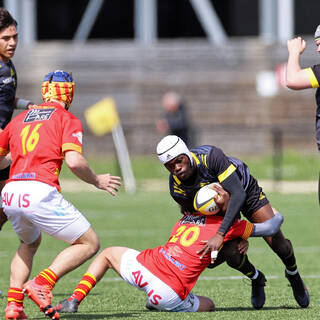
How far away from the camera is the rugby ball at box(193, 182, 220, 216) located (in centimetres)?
678

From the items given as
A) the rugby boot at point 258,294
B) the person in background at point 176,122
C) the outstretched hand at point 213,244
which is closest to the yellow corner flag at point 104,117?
the person in background at point 176,122

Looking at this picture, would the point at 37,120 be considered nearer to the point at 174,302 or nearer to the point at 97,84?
the point at 174,302

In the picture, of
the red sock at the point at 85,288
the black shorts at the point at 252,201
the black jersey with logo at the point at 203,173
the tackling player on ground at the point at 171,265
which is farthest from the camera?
the black shorts at the point at 252,201

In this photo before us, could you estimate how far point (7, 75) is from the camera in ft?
26.5

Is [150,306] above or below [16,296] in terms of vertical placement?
below

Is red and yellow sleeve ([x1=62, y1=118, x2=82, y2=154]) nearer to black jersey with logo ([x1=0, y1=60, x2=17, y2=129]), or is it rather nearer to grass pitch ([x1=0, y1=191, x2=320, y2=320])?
grass pitch ([x1=0, y1=191, x2=320, y2=320])

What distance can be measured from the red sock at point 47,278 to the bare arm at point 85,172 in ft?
2.31

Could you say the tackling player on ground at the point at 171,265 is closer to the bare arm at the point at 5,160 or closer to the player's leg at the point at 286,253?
the player's leg at the point at 286,253

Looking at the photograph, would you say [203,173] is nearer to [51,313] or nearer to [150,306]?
[150,306]

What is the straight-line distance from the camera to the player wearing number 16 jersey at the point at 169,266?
6734mm

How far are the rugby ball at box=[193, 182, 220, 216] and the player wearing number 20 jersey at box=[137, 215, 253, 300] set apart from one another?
0.16 m

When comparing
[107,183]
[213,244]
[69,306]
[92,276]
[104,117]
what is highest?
[107,183]

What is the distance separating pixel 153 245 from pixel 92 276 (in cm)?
509

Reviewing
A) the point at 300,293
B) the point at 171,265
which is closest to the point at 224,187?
the point at 171,265
